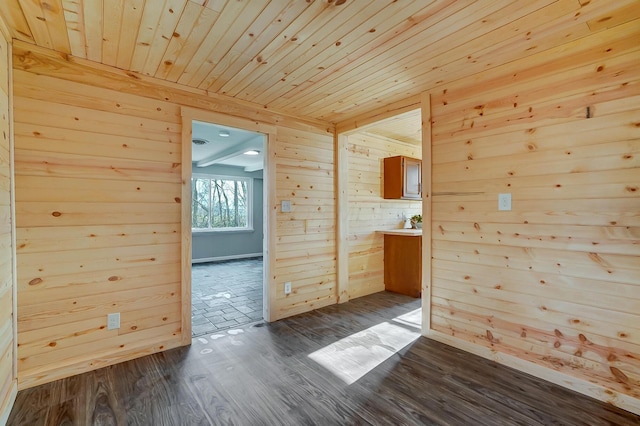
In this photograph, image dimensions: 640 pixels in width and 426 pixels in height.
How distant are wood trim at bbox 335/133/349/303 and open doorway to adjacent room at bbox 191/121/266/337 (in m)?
1.06

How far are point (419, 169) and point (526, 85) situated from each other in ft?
8.17

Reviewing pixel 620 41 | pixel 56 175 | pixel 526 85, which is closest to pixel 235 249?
pixel 56 175

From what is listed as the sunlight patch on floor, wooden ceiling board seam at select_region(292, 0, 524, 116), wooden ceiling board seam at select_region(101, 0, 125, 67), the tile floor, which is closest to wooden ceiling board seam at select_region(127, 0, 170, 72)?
wooden ceiling board seam at select_region(101, 0, 125, 67)

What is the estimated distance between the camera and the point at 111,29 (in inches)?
71.8

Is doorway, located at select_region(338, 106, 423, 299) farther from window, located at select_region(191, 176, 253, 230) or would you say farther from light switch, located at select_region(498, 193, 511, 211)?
window, located at select_region(191, 176, 253, 230)

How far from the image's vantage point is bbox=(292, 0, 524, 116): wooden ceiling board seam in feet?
5.51

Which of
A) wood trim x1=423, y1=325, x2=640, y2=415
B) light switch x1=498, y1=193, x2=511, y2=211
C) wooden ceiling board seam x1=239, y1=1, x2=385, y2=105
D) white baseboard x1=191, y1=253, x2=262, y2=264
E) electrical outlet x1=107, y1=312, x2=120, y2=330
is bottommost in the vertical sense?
wood trim x1=423, y1=325, x2=640, y2=415

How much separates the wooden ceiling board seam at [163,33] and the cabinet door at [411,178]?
10.7ft

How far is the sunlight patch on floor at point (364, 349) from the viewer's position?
2.24 m

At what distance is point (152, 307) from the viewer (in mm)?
2492

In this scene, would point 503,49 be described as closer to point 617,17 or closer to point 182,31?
point 617,17

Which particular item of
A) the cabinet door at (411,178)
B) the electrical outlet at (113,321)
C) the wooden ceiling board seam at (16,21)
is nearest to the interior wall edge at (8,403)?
the electrical outlet at (113,321)

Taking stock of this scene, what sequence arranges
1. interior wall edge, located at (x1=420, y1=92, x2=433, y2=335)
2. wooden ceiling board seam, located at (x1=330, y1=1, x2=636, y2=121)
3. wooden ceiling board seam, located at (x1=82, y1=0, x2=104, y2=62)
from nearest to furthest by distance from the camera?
1. wooden ceiling board seam, located at (x1=82, y1=0, x2=104, y2=62)
2. wooden ceiling board seam, located at (x1=330, y1=1, x2=636, y2=121)
3. interior wall edge, located at (x1=420, y1=92, x2=433, y2=335)

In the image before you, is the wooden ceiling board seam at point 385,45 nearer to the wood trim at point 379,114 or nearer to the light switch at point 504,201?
the wood trim at point 379,114
